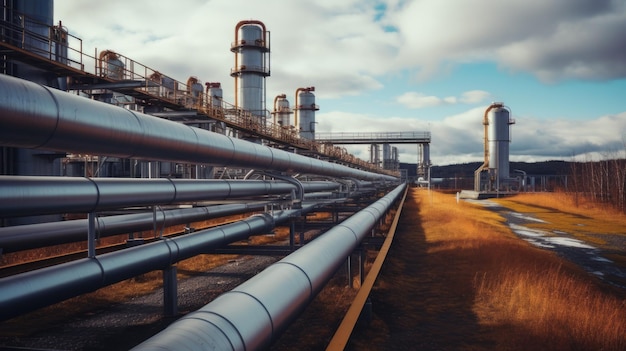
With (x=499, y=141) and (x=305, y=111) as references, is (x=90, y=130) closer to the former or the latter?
(x=305, y=111)

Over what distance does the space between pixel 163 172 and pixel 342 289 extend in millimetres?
13115

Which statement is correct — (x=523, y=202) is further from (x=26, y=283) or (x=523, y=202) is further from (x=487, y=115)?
(x=26, y=283)

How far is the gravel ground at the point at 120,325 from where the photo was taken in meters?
7.02

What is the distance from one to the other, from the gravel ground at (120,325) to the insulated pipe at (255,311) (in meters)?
3.23

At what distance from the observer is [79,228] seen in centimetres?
855

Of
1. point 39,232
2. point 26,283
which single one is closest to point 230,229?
point 39,232

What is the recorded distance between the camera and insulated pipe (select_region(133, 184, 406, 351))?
10.1 feet

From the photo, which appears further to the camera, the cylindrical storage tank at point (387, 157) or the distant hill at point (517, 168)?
the distant hill at point (517, 168)

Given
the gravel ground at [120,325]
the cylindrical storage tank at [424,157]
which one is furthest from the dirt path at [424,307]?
the cylindrical storage tank at [424,157]

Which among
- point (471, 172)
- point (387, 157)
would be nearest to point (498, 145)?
point (387, 157)

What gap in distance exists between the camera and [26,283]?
5.22m

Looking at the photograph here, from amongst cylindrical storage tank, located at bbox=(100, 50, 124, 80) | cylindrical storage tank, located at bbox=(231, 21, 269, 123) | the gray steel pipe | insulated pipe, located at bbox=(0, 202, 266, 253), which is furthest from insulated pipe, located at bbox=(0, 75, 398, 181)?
cylindrical storage tank, located at bbox=(231, 21, 269, 123)

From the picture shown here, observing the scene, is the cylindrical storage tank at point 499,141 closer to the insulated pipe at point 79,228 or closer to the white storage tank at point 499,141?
the white storage tank at point 499,141

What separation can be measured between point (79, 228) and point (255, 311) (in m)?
6.30
